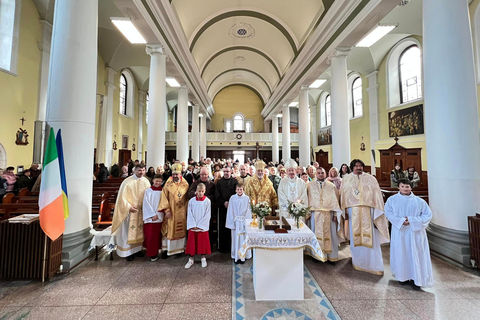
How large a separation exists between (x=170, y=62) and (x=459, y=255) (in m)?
9.12

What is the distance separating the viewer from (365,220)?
12.4 feet

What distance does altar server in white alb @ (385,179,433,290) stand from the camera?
10.3 feet

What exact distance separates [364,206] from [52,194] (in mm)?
4821

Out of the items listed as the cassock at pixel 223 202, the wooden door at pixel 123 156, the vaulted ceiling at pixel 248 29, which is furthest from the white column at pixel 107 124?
the cassock at pixel 223 202

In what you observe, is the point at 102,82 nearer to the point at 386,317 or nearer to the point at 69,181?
the point at 69,181

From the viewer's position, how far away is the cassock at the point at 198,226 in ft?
13.0

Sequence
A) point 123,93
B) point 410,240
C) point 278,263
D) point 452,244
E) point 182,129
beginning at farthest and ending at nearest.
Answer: point 123,93 → point 182,129 → point 452,244 → point 410,240 → point 278,263

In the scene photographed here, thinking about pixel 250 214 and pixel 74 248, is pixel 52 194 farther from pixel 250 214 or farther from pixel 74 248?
pixel 250 214

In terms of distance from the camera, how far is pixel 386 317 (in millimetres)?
2568

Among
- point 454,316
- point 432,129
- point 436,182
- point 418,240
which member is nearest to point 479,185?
point 436,182

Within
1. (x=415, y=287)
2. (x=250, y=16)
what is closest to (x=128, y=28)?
(x=250, y=16)

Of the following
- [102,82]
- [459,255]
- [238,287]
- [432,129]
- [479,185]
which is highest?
[102,82]

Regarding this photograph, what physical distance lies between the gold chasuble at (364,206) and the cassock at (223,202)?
2.16 meters

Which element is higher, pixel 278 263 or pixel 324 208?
pixel 324 208
